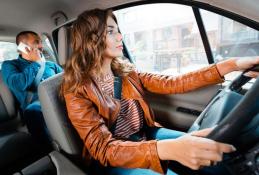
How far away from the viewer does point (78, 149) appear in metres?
1.40

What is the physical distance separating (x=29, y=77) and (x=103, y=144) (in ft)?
4.45

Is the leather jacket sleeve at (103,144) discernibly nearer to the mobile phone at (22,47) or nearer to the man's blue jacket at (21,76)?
the man's blue jacket at (21,76)

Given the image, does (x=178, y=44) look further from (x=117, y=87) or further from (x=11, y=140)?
(x=11, y=140)

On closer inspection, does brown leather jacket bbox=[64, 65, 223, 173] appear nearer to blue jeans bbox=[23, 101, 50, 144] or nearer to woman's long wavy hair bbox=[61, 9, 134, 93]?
woman's long wavy hair bbox=[61, 9, 134, 93]

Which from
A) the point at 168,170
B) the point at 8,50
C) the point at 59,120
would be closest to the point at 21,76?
the point at 8,50

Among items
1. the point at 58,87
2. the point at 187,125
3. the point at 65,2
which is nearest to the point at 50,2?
the point at 65,2

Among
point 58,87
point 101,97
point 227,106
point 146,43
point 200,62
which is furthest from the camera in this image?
point 146,43

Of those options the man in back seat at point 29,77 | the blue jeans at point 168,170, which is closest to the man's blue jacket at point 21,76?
the man in back seat at point 29,77

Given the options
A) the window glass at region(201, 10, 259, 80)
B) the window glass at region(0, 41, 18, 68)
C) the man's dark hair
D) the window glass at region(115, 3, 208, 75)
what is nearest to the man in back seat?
the man's dark hair

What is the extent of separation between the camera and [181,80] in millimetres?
1690

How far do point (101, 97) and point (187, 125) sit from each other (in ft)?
2.65

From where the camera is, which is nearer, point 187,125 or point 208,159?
point 208,159

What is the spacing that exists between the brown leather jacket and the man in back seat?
40.1 inches

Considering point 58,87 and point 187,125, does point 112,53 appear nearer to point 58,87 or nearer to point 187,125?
point 58,87
